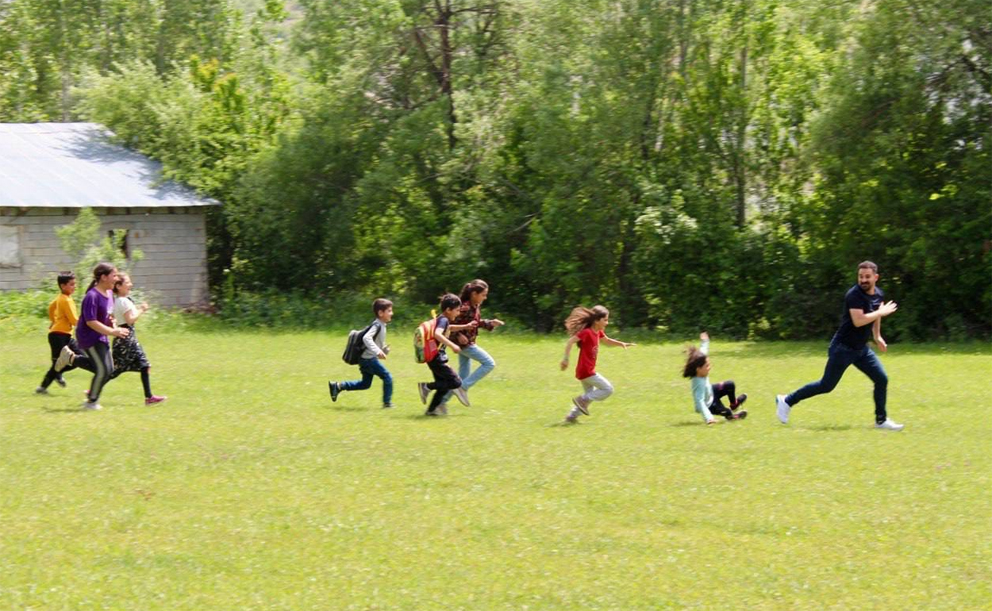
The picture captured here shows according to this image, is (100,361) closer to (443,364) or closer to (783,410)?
(443,364)

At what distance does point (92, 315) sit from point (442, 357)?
407cm

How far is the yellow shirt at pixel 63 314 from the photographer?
1659cm

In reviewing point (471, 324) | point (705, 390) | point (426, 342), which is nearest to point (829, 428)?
point (705, 390)

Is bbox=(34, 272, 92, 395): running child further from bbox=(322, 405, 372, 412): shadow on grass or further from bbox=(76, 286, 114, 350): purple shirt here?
bbox=(322, 405, 372, 412): shadow on grass

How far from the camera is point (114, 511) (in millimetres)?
9711

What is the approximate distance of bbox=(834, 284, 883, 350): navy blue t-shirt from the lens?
43.7ft

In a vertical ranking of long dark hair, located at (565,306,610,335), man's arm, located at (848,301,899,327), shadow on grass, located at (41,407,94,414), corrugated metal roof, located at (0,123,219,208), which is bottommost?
shadow on grass, located at (41,407,94,414)

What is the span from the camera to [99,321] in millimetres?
14633

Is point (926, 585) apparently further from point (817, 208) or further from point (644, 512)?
point (817, 208)

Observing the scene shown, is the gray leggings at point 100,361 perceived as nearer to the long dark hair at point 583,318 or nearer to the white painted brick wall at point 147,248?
the long dark hair at point 583,318

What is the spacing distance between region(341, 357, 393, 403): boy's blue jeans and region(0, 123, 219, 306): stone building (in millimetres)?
17034

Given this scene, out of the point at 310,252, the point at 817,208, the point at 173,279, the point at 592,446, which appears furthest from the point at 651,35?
the point at 592,446

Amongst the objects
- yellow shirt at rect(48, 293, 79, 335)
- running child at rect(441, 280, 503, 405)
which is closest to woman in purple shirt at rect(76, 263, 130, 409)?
yellow shirt at rect(48, 293, 79, 335)

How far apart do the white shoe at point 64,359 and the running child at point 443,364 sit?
4665 mm
